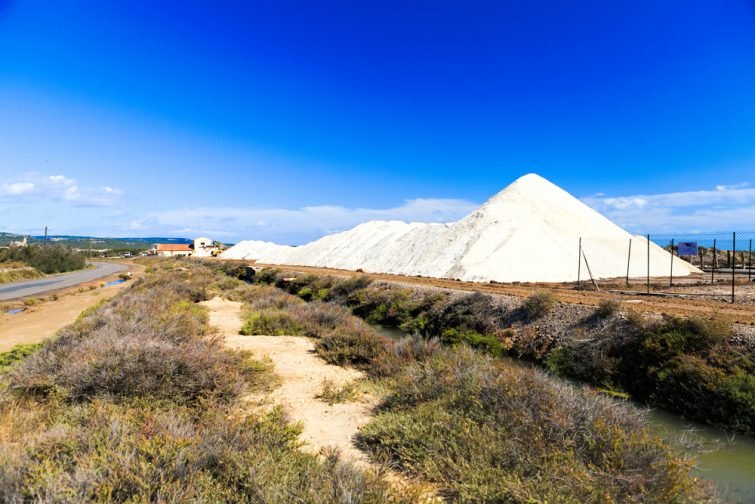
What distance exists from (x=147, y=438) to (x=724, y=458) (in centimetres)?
840

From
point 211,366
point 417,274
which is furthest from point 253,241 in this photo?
point 211,366

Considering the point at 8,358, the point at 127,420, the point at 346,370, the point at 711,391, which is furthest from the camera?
the point at 8,358

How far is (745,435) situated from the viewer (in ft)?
21.3

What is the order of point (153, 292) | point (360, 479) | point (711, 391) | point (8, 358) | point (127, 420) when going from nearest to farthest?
point (360, 479) < point (127, 420) < point (711, 391) < point (8, 358) < point (153, 292)

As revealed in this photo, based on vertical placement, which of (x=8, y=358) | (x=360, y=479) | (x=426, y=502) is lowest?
(x=8, y=358)

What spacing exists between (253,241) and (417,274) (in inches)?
2852

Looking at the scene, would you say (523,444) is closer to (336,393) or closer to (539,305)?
(336,393)

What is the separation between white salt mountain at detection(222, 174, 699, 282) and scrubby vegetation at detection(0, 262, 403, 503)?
23239 mm

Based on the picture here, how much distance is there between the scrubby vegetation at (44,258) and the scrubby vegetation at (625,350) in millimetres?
72144

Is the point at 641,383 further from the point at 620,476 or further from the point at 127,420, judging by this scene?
the point at 127,420

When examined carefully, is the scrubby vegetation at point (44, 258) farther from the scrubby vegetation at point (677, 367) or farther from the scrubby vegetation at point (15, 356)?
the scrubby vegetation at point (677, 367)

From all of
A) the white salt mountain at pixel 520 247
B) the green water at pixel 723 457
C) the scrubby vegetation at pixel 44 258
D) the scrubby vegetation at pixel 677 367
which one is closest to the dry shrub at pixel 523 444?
the green water at pixel 723 457

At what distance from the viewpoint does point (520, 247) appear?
29812mm

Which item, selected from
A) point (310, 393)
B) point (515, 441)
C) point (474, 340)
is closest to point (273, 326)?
point (310, 393)
